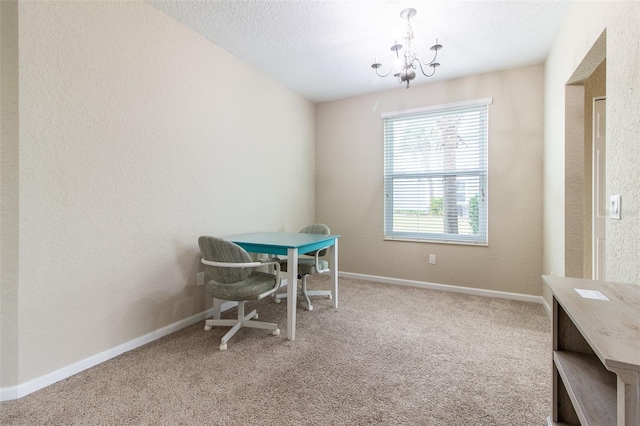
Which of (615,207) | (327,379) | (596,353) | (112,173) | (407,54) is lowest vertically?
(327,379)

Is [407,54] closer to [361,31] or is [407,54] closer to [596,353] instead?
[361,31]

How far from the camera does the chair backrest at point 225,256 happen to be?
2.10 meters

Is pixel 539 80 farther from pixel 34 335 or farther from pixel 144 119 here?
pixel 34 335

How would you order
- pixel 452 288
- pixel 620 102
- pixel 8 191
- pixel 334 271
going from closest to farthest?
1. pixel 620 102
2. pixel 8 191
3. pixel 334 271
4. pixel 452 288

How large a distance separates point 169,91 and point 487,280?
386 cm

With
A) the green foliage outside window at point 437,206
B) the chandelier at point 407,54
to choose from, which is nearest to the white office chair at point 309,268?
the green foliage outside window at point 437,206

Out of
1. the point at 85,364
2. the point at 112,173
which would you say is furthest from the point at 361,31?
the point at 85,364

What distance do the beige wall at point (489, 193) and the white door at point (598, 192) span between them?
31.7 inches

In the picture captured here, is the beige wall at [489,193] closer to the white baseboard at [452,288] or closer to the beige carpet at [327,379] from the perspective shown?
the white baseboard at [452,288]

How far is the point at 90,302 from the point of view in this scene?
192 centimetres

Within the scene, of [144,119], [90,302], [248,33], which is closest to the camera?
[90,302]

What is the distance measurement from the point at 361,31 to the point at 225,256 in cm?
225

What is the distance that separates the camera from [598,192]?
7.63ft

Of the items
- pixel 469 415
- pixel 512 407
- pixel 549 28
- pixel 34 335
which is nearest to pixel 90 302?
pixel 34 335
